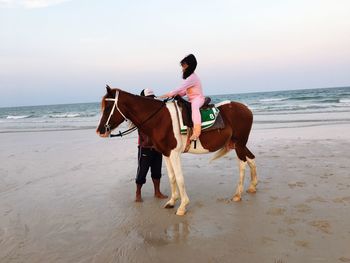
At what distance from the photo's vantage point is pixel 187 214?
4570 mm

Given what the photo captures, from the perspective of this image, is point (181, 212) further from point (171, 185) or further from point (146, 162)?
point (146, 162)

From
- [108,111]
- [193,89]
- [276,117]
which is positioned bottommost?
[276,117]

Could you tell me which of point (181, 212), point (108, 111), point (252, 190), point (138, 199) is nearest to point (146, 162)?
point (138, 199)

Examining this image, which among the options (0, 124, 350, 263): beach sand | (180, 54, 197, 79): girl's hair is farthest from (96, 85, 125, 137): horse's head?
(0, 124, 350, 263): beach sand

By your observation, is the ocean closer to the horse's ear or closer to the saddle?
the saddle

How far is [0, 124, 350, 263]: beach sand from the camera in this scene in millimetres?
3410

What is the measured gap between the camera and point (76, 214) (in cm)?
466

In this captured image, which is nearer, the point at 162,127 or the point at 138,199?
the point at 162,127

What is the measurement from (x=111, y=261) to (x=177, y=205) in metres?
1.84

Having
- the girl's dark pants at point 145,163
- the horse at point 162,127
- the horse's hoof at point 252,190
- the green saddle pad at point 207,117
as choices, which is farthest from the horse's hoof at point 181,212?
the horse's hoof at point 252,190

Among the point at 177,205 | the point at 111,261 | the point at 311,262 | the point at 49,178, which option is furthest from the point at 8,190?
the point at 311,262

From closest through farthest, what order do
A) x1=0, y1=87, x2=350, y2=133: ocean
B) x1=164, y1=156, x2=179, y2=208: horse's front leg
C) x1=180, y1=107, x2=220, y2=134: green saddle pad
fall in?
x1=180, y1=107, x2=220, y2=134: green saddle pad < x1=164, y1=156, x2=179, y2=208: horse's front leg < x1=0, y1=87, x2=350, y2=133: ocean

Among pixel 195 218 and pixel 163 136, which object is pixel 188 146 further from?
pixel 195 218

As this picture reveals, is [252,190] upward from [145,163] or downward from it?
downward
